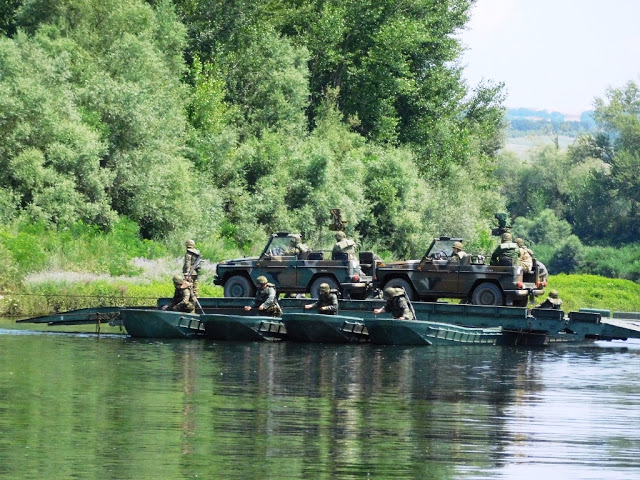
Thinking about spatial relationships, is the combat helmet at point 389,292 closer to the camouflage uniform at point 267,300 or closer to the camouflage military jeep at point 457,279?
the camouflage military jeep at point 457,279

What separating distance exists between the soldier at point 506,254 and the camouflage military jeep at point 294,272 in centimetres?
337

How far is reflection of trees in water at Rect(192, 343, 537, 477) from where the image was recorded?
17172 mm

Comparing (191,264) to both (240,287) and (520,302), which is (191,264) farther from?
(520,302)

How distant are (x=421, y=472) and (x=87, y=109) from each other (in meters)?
35.0

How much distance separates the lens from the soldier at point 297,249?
117 feet

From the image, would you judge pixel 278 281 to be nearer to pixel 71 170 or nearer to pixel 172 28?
pixel 71 170

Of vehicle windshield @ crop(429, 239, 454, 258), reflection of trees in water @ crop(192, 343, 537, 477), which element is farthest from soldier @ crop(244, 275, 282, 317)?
vehicle windshield @ crop(429, 239, 454, 258)

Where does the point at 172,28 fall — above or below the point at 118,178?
above

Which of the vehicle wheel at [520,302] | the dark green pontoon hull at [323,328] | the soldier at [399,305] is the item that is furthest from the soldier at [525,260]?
the dark green pontoon hull at [323,328]

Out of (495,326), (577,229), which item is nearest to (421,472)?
(495,326)

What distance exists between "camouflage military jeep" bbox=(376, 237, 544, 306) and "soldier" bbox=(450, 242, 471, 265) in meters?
0.08

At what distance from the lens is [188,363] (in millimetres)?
27984

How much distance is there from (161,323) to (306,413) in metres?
12.5

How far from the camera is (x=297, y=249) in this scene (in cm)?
3562
